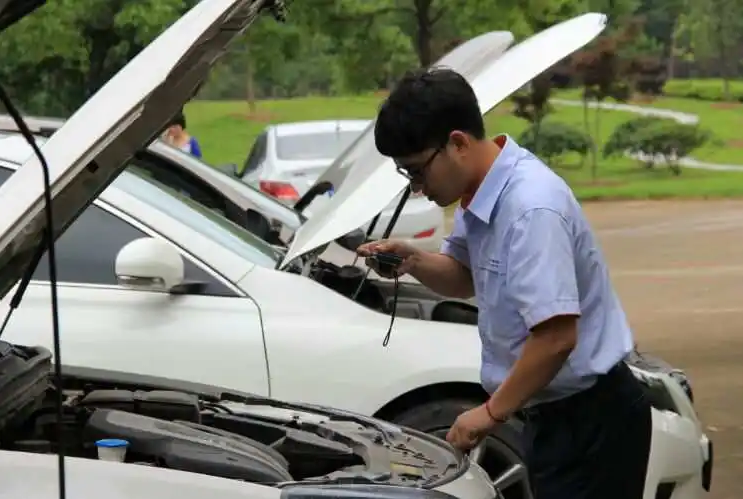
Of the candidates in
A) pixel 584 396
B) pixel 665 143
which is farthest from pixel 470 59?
pixel 665 143

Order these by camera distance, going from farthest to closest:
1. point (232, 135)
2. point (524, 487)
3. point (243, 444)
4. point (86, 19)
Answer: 1. point (232, 135)
2. point (86, 19)
3. point (524, 487)
4. point (243, 444)

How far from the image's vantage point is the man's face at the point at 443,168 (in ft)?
9.77

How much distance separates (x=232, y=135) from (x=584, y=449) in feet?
87.3

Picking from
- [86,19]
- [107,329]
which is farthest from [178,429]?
[86,19]

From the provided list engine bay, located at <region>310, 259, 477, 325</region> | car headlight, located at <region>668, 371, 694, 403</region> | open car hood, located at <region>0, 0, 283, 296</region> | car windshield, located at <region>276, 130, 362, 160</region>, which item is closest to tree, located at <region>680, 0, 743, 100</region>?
car windshield, located at <region>276, 130, 362, 160</region>

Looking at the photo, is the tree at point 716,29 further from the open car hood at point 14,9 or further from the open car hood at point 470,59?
the open car hood at point 14,9

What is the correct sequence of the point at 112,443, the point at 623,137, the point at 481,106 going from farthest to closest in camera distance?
the point at 623,137
the point at 481,106
the point at 112,443

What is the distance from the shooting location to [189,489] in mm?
2309

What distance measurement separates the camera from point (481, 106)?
4.03 metres

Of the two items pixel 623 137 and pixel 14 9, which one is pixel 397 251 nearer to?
pixel 14 9

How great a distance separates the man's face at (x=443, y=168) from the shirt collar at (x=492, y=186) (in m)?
0.04

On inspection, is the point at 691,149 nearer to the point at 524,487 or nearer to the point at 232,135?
the point at 232,135

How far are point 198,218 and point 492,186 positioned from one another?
2.12 m

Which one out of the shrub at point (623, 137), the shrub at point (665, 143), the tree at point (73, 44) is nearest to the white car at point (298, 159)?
the tree at point (73, 44)
